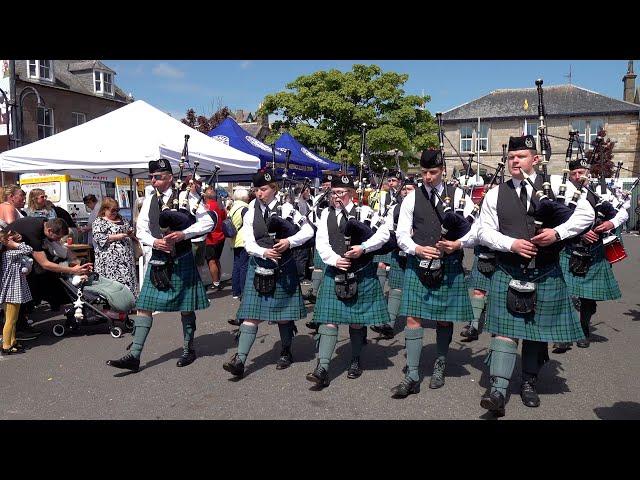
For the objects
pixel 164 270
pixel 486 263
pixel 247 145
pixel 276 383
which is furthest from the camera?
pixel 247 145

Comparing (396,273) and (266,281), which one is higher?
(266,281)

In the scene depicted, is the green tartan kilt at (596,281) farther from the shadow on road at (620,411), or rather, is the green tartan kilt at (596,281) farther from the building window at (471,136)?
the building window at (471,136)

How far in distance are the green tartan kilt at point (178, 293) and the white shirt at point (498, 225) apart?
2675 millimetres

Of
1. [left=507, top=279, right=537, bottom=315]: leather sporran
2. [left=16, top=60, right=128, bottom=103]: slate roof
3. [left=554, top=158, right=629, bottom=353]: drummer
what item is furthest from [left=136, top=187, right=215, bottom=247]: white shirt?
[left=16, top=60, right=128, bottom=103]: slate roof

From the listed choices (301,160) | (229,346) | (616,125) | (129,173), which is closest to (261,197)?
(229,346)

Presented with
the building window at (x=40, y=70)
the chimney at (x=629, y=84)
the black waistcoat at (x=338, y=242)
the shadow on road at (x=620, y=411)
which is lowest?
the shadow on road at (x=620, y=411)

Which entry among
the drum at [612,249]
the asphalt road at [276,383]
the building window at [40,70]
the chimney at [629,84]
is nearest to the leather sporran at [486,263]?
the asphalt road at [276,383]

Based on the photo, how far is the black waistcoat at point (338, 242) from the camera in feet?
14.8

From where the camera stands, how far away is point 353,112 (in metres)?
23.2

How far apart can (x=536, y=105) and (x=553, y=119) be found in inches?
60.3

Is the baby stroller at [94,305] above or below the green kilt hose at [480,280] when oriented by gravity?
below

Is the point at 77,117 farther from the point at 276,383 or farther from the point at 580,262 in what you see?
the point at 580,262

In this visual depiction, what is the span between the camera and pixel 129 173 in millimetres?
8859

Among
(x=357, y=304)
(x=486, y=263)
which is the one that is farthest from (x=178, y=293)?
(x=486, y=263)
